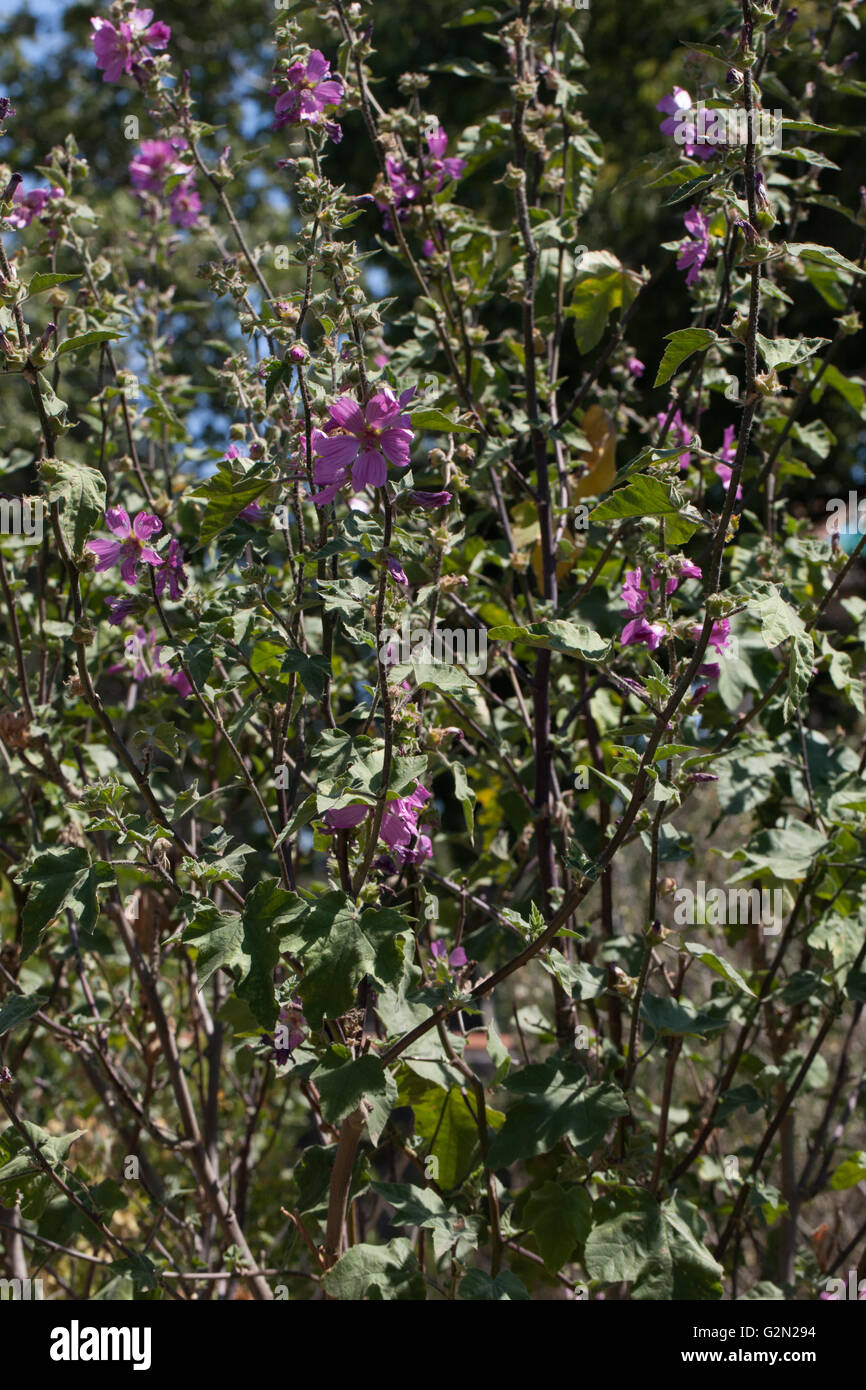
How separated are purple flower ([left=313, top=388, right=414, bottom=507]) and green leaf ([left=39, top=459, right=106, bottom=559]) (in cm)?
30

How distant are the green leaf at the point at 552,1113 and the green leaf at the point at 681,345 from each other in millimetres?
1045

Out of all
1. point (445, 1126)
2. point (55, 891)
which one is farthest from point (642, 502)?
point (445, 1126)

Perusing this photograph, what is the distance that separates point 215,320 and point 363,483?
31.8 ft

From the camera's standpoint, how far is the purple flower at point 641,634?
162 cm

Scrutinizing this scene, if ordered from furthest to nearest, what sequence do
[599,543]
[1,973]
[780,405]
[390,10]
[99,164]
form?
[99,164] < [390,10] < [780,405] < [599,543] < [1,973]

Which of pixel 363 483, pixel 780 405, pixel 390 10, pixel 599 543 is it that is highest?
pixel 390 10

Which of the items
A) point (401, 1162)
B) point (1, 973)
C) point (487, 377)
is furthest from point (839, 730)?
point (1, 973)

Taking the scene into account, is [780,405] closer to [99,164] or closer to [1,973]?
[1,973]

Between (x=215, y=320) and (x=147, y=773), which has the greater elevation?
(x=215, y=320)

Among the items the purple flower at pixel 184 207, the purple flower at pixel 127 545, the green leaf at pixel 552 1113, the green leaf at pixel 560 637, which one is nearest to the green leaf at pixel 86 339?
the purple flower at pixel 127 545

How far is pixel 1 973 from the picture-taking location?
1889 millimetres

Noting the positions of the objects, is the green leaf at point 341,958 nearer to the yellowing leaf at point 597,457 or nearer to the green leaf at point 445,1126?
the green leaf at point 445,1126

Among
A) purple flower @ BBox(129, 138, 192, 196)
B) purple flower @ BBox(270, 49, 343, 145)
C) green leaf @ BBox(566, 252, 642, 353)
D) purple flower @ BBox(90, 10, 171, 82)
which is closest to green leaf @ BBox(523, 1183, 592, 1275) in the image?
green leaf @ BBox(566, 252, 642, 353)
